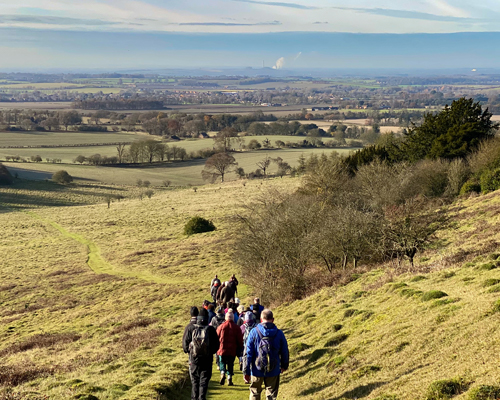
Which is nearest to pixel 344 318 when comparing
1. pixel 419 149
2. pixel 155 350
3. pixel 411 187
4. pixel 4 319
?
pixel 155 350

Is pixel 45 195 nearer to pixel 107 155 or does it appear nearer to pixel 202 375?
pixel 107 155

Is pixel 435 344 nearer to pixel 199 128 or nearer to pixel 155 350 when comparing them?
pixel 155 350

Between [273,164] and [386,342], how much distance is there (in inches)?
4166

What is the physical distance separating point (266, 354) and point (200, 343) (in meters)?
1.86

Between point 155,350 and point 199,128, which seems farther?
point 199,128

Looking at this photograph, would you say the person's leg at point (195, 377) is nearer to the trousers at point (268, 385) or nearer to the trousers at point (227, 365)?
the trousers at point (227, 365)

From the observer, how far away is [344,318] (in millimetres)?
15625

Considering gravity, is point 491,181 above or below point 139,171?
above

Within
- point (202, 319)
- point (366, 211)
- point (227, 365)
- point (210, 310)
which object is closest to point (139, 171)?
point (366, 211)

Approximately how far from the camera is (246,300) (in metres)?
25.2

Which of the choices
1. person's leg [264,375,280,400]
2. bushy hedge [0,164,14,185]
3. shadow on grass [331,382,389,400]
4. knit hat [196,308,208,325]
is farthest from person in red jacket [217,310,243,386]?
bushy hedge [0,164,14,185]

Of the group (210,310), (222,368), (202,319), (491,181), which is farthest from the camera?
(491,181)

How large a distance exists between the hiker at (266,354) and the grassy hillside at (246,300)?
145 centimetres

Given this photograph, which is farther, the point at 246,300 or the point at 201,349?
the point at 246,300
